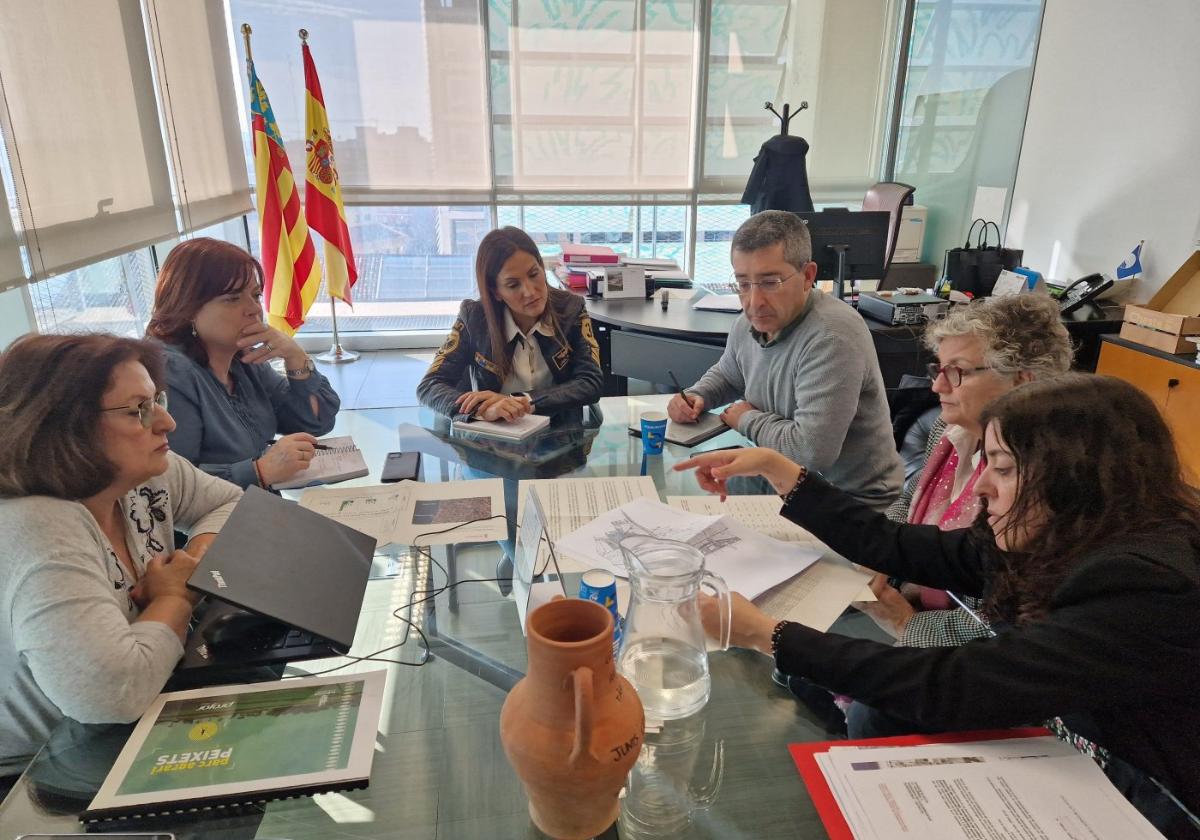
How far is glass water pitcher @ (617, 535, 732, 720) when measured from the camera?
880mm

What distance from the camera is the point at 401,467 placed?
1.67 meters

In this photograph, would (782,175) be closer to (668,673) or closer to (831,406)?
(831,406)

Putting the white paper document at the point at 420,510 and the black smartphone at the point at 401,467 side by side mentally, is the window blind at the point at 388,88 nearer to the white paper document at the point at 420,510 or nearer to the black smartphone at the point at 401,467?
the black smartphone at the point at 401,467

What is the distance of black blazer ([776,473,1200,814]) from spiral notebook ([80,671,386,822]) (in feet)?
1.94

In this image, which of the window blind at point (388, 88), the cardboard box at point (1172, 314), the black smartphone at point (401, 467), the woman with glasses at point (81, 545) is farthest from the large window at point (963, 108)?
the woman with glasses at point (81, 545)

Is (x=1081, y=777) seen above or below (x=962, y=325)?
below

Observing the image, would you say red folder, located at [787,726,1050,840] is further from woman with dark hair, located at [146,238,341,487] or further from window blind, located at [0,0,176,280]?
window blind, located at [0,0,176,280]

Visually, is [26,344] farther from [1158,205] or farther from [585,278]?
[1158,205]

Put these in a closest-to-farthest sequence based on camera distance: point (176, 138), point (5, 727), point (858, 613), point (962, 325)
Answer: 1. point (5, 727)
2. point (858, 613)
3. point (962, 325)
4. point (176, 138)

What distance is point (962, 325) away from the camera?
153 centimetres

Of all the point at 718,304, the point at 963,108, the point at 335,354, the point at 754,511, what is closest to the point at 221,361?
the point at 754,511

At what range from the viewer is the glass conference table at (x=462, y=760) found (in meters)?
0.75

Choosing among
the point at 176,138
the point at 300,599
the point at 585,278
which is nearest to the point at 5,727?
the point at 300,599

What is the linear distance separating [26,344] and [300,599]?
528 millimetres
